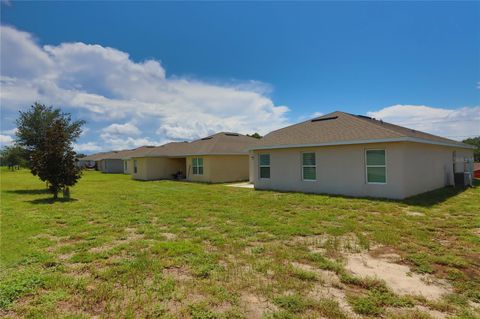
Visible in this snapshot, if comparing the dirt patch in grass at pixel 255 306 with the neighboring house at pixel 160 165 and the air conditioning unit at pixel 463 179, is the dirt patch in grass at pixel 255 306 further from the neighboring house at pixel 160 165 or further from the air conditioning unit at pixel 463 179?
the neighboring house at pixel 160 165

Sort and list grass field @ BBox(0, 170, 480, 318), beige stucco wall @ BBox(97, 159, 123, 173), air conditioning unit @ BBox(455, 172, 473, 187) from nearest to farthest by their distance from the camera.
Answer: grass field @ BBox(0, 170, 480, 318) → air conditioning unit @ BBox(455, 172, 473, 187) → beige stucco wall @ BBox(97, 159, 123, 173)

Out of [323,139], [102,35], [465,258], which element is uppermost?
[102,35]

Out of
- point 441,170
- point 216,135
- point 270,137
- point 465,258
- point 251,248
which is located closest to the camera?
point 465,258

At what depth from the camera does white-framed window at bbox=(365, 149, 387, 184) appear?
1159cm

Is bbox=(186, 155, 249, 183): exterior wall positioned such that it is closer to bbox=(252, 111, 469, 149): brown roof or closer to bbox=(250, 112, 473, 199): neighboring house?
bbox=(250, 112, 473, 199): neighboring house

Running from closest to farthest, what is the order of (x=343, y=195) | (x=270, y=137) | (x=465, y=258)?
(x=465, y=258) < (x=343, y=195) < (x=270, y=137)

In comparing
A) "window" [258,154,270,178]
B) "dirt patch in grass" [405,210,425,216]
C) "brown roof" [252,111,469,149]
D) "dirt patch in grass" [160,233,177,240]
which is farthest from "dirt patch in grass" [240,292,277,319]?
"window" [258,154,270,178]

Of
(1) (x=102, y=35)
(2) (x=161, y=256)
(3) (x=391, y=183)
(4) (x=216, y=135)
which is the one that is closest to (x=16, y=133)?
(1) (x=102, y=35)

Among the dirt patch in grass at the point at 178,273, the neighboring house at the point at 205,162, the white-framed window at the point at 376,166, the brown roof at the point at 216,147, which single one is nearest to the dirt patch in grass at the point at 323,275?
the dirt patch in grass at the point at 178,273

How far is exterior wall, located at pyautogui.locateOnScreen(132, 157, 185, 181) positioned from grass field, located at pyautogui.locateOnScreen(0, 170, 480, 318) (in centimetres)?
1768

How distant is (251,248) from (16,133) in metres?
18.6

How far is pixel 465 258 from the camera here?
15.8 feet

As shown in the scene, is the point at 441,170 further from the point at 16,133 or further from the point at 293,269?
the point at 16,133

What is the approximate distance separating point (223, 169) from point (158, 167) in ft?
26.5
